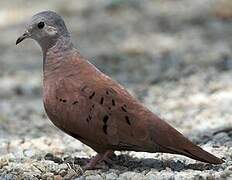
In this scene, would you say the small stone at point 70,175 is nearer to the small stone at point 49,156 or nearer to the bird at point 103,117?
the bird at point 103,117

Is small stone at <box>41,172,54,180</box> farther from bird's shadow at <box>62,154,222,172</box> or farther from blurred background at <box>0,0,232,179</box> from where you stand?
blurred background at <box>0,0,232,179</box>

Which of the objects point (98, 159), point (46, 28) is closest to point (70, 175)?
point (98, 159)

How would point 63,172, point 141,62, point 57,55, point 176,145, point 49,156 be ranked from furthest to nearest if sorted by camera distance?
point 141,62, point 49,156, point 57,55, point 63,172, point 176,145

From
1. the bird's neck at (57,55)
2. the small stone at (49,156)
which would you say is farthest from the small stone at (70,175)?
the bird's neck at (57,55)

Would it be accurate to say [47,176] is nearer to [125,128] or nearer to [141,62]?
[125,128]

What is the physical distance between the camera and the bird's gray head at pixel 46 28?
5457mm

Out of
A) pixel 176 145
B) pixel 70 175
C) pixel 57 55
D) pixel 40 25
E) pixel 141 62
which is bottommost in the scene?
pixel 70 175

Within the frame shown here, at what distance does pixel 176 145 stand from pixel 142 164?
44 centimetres

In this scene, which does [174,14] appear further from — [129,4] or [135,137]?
[135,137]

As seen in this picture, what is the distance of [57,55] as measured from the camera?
5.46m

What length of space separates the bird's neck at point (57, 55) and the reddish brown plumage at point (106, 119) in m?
0.16

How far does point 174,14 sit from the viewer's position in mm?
12539

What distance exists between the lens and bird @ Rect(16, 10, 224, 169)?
498 cm

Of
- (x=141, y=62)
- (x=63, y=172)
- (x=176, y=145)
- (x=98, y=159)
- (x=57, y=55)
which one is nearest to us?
(x=176, y=145)
